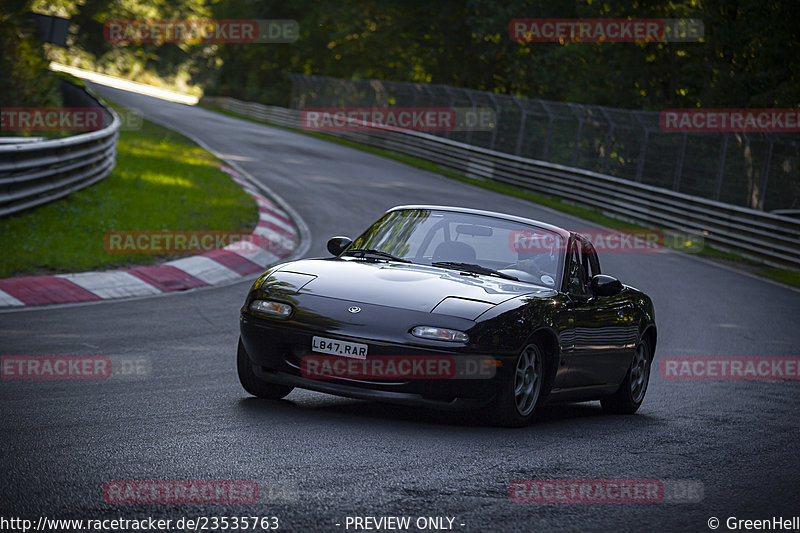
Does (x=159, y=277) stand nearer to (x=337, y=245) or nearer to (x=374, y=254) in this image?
(x=337, y=245)

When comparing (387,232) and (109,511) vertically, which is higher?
(387,232)

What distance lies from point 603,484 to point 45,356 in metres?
4.40

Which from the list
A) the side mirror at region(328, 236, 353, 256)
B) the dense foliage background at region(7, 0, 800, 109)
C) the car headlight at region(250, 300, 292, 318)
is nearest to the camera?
the car headlight at region(250, 300, 292, 318)

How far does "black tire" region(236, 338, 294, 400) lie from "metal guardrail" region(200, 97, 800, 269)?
1754 cm

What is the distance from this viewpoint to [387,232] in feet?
24.6

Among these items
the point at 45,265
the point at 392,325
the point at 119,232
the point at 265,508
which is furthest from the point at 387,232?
the point at 119,232

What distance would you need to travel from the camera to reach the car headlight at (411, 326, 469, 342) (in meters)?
5.87

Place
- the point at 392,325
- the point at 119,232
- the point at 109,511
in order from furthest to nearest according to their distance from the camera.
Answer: the point at 119,232
the point at 392,325
the point at 109,511

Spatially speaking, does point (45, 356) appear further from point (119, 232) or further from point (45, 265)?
point (119, 232)

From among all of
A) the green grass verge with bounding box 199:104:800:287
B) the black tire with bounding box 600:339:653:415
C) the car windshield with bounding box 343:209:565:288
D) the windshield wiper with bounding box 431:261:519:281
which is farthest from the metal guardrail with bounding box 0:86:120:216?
the green grass verge with bounding box 199:104:800:287

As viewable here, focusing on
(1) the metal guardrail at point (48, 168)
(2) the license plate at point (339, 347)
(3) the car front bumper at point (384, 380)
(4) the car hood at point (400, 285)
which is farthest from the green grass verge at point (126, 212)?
(2) the license plate at point (339, 347)

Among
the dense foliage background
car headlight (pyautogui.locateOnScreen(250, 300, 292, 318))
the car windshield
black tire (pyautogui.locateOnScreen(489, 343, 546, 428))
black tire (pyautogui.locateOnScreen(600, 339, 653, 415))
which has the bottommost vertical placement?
black tire (pyautogui.locateOnScreen(600, 339, 653, 415))

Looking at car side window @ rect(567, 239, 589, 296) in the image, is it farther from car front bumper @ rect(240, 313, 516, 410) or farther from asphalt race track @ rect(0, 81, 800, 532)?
car front bumper @ rect(240, 313, 516, 410)

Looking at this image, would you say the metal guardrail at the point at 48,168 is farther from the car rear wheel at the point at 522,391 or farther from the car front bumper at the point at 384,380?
the car rear wheel at the point at 522,391
